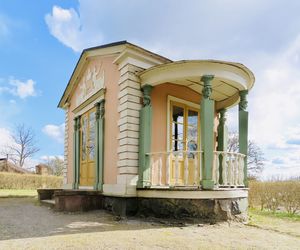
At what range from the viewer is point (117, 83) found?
26.1 feet

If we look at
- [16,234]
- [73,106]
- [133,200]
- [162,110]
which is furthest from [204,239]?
[73,106]

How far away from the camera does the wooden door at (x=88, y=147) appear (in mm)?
9427

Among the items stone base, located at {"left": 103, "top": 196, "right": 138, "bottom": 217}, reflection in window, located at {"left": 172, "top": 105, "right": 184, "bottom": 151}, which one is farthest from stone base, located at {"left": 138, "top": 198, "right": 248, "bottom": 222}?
reflection in window, located at {"left": 172, "top": 105, "right": 184, "bottom": 151}

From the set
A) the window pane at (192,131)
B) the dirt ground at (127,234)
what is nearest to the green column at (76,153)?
the dirt ground at (127,234)

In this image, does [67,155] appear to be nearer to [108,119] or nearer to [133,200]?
[108,119]

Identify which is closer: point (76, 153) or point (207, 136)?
point (207, 136)

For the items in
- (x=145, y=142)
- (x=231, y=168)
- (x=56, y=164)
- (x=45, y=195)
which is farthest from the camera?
(x=56, y=164)

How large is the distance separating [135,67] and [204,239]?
429 centimetres

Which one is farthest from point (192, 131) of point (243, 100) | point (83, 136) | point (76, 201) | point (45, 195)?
point (45, 195)

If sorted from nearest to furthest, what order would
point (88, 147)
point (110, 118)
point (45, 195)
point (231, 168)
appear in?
→ point (231, 168) < point (110, 118) < point (88, 147) < point (45, 195)

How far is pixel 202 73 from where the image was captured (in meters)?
6.83

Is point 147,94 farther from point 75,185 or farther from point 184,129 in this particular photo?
point 75,185

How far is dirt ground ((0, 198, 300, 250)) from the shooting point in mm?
4469

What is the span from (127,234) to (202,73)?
3.67 m
